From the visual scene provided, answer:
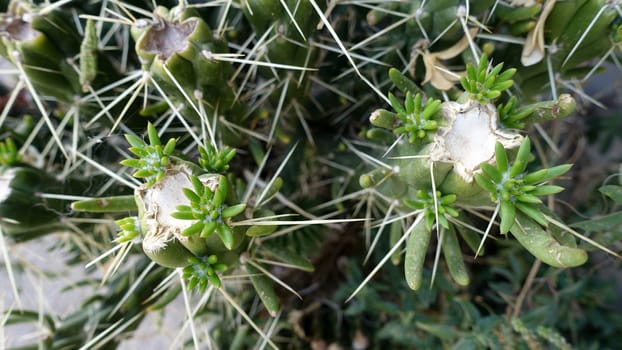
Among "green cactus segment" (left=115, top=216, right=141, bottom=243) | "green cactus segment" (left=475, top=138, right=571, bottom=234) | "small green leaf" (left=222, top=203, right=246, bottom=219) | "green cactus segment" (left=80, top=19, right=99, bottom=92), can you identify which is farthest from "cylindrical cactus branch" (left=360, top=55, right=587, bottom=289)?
"green cactus segment" (left=80, top=19, right=99, bottom=92)

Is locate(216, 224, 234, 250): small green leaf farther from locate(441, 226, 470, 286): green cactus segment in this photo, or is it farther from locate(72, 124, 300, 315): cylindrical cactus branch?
locate(441, 226, 470, 286): green cactus segment

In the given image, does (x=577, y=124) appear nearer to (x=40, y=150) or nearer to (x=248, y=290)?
(x=248, y=290)

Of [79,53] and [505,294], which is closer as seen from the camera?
Answer: [79,53]

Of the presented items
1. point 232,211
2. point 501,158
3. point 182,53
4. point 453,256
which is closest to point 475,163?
point 501,158

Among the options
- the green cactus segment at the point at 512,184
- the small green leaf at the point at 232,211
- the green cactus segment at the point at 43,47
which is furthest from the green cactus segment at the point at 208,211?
the green cactus segment at the point at 43,47

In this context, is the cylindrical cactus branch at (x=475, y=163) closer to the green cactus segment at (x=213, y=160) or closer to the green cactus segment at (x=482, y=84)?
the green cactus segment at (x=482, y=84)

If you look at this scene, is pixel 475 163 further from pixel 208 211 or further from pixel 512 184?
pixel 208 211

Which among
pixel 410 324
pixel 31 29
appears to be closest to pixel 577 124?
pixel 410 324
